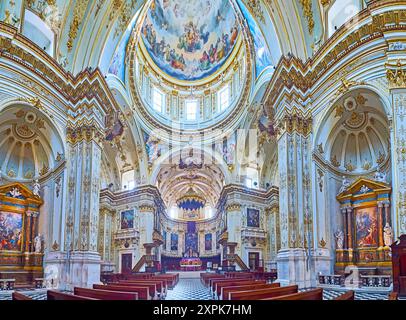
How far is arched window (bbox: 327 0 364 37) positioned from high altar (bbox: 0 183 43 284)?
43.0ft

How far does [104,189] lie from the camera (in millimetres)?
27469

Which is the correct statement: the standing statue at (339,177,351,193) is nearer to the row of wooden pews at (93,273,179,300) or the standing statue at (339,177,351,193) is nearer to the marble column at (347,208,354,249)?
Answer: the marble column at (347,208,354,249)

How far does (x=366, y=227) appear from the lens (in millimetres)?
14922

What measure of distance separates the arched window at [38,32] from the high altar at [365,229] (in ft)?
41.7

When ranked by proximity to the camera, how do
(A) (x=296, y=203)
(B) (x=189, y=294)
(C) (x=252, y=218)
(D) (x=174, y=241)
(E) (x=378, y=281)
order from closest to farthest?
(E) (x=378, y=281), (B) (x=189, y=294), (A) (x=296, y=203), (C) (x=252, y=218), (D) (x=174, y=241)

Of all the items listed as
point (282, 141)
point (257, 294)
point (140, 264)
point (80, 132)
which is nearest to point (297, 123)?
point (282, 141)

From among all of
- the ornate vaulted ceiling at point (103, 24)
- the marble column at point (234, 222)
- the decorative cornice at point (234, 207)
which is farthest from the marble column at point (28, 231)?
the decorative cornice at point (234, 207)

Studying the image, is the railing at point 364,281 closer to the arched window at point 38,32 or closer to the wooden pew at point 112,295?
the wooden pew at point 112,295

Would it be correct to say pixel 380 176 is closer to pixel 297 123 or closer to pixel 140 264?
pixel 297 123

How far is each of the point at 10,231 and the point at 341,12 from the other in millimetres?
14566

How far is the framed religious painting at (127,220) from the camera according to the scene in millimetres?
28908

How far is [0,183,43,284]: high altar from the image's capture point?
14812 mm

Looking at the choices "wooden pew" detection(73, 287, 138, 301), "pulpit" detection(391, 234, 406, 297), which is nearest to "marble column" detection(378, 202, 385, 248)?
"pulpit" detection(391, 234, 406, 297)
